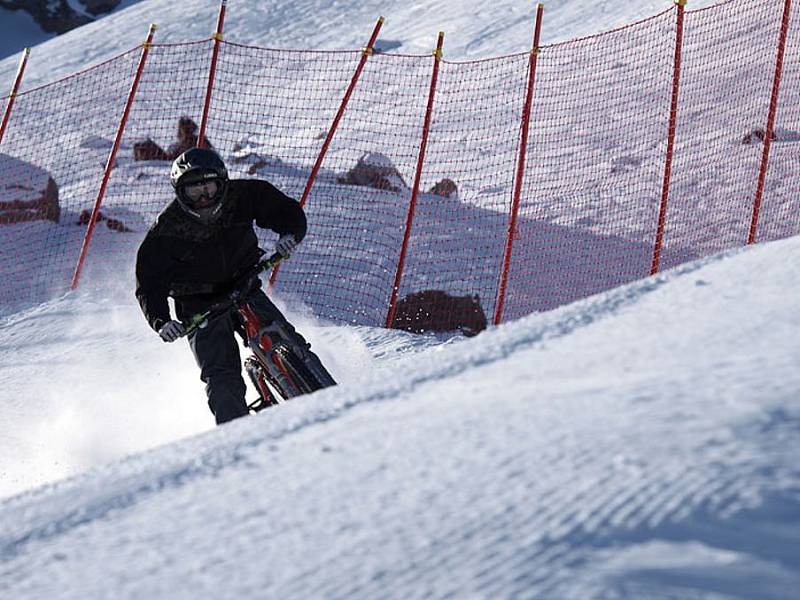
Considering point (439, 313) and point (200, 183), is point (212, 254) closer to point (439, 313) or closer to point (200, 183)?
point (200, 183)

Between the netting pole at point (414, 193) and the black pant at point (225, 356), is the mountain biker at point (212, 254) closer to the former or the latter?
the black pant at point (225, 356)

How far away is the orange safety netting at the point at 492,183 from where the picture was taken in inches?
460

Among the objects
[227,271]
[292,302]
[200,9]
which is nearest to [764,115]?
[292,302]

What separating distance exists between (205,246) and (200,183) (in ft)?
1.10

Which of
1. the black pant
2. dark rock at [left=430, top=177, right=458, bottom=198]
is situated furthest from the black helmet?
dark rock at [left=430, top=177, right=458, bottom=198]

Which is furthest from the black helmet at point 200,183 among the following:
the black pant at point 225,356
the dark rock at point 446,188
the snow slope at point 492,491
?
the dark rock at point 446,188

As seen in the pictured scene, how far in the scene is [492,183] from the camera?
14547 mm

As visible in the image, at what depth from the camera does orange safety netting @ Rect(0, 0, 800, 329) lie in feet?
38.3

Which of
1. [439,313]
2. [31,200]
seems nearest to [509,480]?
[439,313]

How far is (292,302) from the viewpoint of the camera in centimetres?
1056

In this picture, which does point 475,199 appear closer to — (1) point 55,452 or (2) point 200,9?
(1) point 55,452

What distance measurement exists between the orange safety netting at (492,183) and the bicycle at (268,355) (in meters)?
3.54

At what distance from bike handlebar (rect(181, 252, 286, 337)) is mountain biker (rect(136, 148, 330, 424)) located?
2.2 inches

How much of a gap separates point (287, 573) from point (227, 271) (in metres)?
3.80
